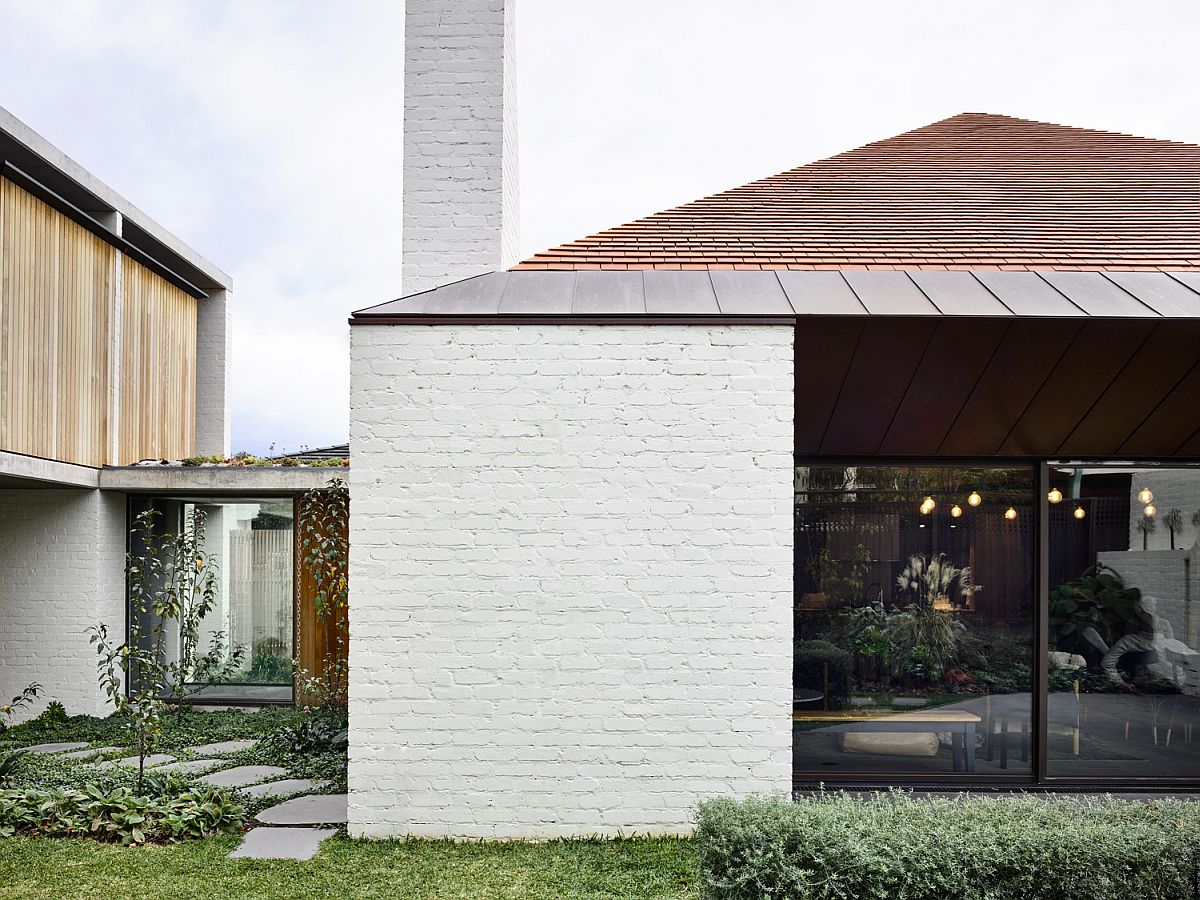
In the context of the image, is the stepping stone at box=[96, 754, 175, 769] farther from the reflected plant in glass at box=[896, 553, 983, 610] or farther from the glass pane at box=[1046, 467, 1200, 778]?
the glass pane at box=[1046, 467, 1200, 778]

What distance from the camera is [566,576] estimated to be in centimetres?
498

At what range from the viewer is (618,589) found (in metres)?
4.98

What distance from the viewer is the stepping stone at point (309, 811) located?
5414 millimetres

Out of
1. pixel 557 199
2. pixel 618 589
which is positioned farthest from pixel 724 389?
pixel 557 199

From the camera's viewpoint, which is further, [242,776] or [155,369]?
[155,369]

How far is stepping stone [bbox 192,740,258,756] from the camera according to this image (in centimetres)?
755

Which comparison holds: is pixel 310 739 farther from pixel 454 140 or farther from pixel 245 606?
pixel 454 140

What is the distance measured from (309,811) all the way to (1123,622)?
18.9 ft

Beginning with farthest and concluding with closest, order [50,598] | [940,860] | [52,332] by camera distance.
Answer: [50,598] < [52,332] < [940,860]

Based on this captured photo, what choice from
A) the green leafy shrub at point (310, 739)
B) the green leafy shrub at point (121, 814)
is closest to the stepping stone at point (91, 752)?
the green leafy shrub at point (310, 739)

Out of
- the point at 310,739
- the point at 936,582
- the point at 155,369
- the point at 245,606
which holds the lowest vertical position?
the point at 310,739

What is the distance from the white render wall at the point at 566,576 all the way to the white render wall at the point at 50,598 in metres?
6.05

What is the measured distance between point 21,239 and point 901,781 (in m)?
9.32

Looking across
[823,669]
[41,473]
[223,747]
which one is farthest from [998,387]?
[41,473]
